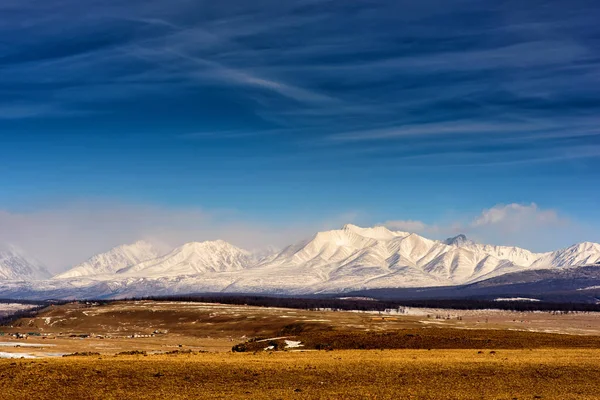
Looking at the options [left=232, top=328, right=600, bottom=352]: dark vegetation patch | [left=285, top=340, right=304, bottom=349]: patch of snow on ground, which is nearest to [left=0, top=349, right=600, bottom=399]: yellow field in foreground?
[left=232, top=328, right=600, bottom=352]: dark vegetation patch

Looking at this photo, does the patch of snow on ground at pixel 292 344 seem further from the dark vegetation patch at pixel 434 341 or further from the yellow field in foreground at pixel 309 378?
the yellow field in foreground at pixel 309 378

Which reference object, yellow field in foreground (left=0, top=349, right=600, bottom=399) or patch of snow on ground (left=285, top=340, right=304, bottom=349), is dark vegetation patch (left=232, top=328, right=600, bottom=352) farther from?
yellow field in foreground (left=0, top=349, right=600, bottom=399)

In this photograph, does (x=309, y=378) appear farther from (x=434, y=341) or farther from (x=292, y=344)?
(x=434, y=341)

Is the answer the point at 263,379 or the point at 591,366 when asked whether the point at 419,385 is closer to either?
the point at 263,379

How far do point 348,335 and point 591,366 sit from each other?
3313cm

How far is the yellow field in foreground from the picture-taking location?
3812 centimetres

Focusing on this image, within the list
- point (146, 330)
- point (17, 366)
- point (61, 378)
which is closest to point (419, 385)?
point (61, 378)

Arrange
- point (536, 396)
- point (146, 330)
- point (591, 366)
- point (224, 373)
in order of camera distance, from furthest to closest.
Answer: point (146, 330) < point (591, 366) < point (224, 373) < point (536, 396)

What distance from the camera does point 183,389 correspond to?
128ft

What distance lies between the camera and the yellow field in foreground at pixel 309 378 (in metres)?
38.1

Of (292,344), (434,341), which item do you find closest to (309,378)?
(292,344)

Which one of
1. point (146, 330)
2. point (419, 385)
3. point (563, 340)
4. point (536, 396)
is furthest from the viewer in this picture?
point (146, 330)

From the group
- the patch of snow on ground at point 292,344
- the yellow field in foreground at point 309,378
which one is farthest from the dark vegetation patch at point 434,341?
the yellow field in foreground at point 309,378

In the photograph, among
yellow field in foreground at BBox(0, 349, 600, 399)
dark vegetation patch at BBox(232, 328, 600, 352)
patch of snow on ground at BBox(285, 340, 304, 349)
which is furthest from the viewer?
patch of snow on ground at BBox(285, 340, 304, 349)
